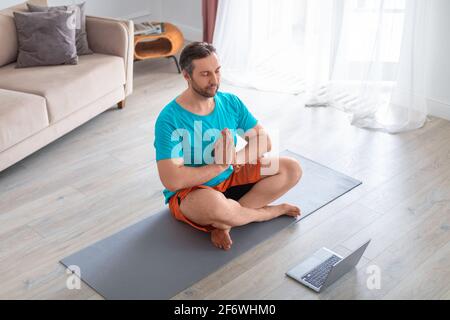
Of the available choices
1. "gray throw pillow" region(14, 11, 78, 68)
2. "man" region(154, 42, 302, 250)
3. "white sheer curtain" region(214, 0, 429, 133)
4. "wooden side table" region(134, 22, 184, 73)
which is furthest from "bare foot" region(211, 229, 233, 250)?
"wooden side table" region(134, 22, 184, 73)

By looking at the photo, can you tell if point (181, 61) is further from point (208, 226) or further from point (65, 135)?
point (65, 135)

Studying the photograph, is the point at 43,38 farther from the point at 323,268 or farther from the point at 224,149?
the point at 323,268

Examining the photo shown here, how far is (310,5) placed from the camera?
4.36 meters

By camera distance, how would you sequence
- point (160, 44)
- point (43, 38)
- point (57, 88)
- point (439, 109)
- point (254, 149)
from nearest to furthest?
point (254, 149)
point (57, 88)
point (43, 38)
point (439, 109)
point (160, 44)

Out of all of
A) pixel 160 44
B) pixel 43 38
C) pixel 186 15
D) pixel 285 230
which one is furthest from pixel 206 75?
pixel 186 15

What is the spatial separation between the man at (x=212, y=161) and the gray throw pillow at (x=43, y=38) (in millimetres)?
1495

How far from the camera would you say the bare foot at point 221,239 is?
2.83m

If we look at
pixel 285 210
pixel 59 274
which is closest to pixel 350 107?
pixel 285 210

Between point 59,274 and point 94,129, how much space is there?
1.50 meters

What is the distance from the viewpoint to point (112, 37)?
4.15 m

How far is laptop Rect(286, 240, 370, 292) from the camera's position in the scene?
258cm

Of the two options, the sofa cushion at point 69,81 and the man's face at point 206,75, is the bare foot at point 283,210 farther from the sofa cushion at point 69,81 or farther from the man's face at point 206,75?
the sofa cushion at point 69,81

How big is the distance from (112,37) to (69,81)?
22.8 inches

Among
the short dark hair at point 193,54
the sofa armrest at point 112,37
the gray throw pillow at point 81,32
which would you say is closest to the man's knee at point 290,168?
the short dark hair at point 193,54
